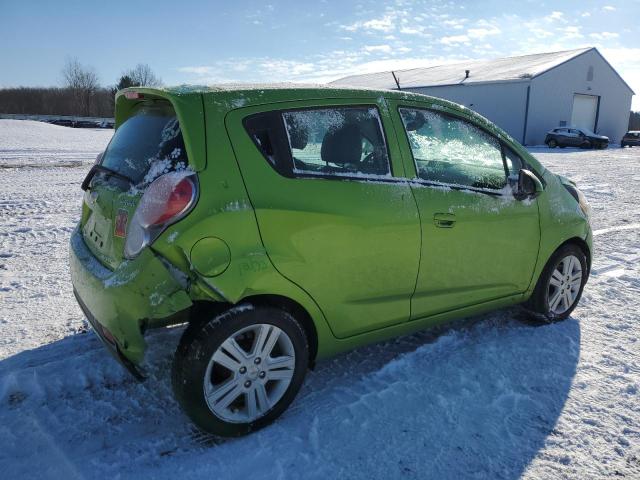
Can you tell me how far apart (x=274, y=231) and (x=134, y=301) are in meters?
0.74

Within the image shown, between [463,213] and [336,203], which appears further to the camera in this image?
[463,213]

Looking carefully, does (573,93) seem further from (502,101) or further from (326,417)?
(326,417)

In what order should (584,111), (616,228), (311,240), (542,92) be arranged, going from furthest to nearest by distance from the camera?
(584,111) → (542,92) → (616,228) → (311,240)

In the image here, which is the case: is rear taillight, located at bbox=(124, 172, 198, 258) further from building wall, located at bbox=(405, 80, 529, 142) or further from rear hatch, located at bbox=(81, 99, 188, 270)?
building wall, located at bbox=(405, 80, 529, 142)

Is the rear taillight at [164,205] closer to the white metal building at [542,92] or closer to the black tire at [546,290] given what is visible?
the black tire at [546,290]

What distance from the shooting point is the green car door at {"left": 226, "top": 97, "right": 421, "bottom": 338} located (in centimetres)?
248

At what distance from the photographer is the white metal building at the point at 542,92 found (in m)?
34.1

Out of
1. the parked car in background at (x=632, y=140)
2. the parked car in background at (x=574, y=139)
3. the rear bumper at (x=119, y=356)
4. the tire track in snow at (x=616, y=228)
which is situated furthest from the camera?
the parked car in background at (x=632, y=140)

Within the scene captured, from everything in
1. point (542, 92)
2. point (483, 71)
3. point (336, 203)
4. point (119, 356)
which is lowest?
point (119, 356)

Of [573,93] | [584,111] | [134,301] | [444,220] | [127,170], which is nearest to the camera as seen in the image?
[134,301]

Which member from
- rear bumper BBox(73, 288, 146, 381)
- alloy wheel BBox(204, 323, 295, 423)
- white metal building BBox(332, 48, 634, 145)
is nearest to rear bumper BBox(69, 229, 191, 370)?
rear bumper BBox(73, 288, 146, 381)

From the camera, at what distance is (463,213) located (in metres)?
3.16

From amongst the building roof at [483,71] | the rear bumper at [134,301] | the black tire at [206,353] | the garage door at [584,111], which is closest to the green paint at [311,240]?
the rear bumper at [134,301]

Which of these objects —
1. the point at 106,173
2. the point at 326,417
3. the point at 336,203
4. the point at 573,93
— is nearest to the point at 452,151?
the point at 336,203
